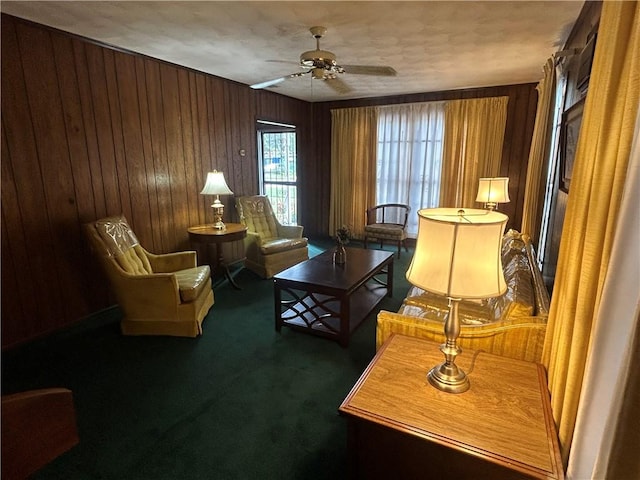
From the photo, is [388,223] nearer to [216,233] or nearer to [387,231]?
[387,231]

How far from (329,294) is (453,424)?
168 cm

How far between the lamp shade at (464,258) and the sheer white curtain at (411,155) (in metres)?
4.62

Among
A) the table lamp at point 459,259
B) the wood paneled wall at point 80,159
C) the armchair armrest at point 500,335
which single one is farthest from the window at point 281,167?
the table lamp at point 459,259

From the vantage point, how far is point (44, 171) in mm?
2834

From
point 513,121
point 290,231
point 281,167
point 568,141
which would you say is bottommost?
point 290,231

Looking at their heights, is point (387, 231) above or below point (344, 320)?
above

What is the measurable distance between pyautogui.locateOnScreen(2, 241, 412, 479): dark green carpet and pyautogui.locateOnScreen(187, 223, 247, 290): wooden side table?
860mm

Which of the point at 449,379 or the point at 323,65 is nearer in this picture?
the point at 449,379

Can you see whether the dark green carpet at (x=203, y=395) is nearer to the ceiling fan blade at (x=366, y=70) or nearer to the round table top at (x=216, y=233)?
the round table top at (x=216, y=233)

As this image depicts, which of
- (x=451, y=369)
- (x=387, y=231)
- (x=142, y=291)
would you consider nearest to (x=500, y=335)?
(x=451, y=369)

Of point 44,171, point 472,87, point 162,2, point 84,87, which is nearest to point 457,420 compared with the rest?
point 162,2

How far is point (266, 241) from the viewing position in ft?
15.2

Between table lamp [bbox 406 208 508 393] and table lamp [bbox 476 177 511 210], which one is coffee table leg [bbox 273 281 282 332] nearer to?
table lamp [bbox 406 208 508 393]

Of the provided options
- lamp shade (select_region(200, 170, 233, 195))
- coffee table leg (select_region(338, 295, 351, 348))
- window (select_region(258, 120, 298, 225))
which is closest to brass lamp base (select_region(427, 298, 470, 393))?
coffee table leg (select_region(338, 295, 351, 348))
